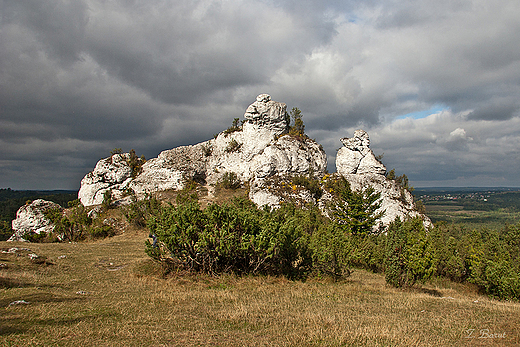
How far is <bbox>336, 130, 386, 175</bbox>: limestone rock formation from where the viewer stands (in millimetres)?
39428

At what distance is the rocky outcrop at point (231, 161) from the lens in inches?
1569

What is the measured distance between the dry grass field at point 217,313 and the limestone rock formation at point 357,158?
2819 centimetres

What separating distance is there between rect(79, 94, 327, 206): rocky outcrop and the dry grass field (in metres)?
26.3

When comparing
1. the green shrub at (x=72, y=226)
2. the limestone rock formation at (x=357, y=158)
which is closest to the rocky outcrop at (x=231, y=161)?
the limestone rock formation at (x=357, y=158)

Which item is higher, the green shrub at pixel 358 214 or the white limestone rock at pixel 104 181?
the white limestone rock at pixel 104 181

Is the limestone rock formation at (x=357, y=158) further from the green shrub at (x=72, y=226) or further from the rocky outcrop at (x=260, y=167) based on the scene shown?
the green shrub at (x=72, y=226)

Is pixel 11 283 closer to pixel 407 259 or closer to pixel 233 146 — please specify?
pixel 407 259

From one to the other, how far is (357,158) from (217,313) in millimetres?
36295

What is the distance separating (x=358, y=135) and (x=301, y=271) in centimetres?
3191

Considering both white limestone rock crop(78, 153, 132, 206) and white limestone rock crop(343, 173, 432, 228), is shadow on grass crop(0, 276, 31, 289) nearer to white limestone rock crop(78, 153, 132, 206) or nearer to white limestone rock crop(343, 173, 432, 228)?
white limestone rock crop(343, 173, 432, 228)

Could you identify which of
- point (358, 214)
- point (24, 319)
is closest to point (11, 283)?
point (24, 319)

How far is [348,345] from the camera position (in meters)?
6.40

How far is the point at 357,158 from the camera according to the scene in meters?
40.5

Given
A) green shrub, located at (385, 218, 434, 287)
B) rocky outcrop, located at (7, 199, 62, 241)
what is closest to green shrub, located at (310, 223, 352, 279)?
green shrub, located at (385, 218, 434, 287)
